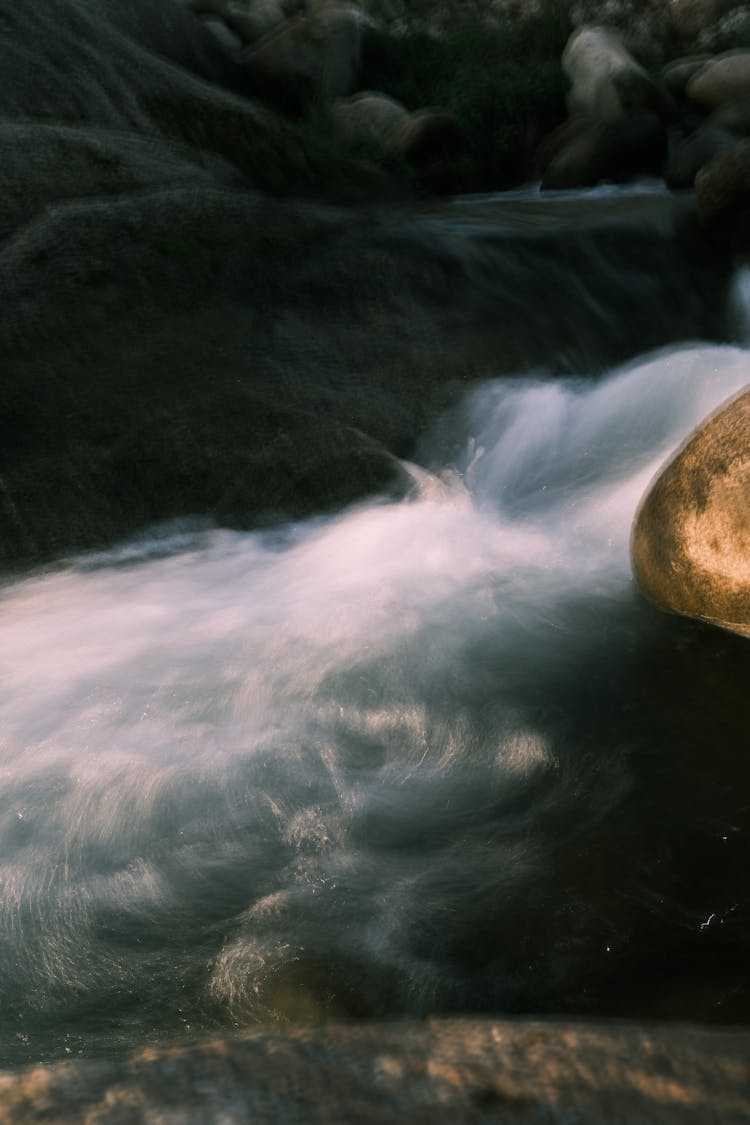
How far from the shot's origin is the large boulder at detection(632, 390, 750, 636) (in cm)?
363

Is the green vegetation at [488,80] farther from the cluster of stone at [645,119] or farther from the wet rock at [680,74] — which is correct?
the wet rock at [680,74]

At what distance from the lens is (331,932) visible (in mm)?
2541

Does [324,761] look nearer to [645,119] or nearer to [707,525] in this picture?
[707,525]

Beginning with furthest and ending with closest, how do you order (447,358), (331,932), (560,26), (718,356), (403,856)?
(560,26) → (718,356) → (447,358) → (403,856) → (331,932)

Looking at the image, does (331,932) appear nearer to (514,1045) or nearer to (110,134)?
(514,1045)

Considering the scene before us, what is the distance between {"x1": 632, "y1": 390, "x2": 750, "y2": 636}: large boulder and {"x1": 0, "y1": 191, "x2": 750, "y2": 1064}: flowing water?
0.39 feet

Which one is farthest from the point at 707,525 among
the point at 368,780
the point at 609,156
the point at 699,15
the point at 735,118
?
the point at 699,15

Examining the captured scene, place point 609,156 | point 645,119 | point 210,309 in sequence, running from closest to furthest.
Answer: point 210,309, point 609,156, point 645,119

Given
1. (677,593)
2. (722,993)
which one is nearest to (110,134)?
(677,593)

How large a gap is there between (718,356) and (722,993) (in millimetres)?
5007

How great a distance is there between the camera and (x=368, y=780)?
3.17 metres

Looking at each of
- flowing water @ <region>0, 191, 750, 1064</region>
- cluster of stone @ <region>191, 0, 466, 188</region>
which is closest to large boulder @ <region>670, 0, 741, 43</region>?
cluster of stone @ <region>191, 0, 466, 188</region>

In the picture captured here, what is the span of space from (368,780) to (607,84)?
9.33 meters

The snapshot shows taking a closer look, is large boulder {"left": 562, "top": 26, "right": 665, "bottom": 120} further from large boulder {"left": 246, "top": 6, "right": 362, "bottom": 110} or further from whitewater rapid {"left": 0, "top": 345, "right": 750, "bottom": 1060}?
whitewater rapid {"left": 0, "top": 345, "right": 750, "bottom": 1060}
